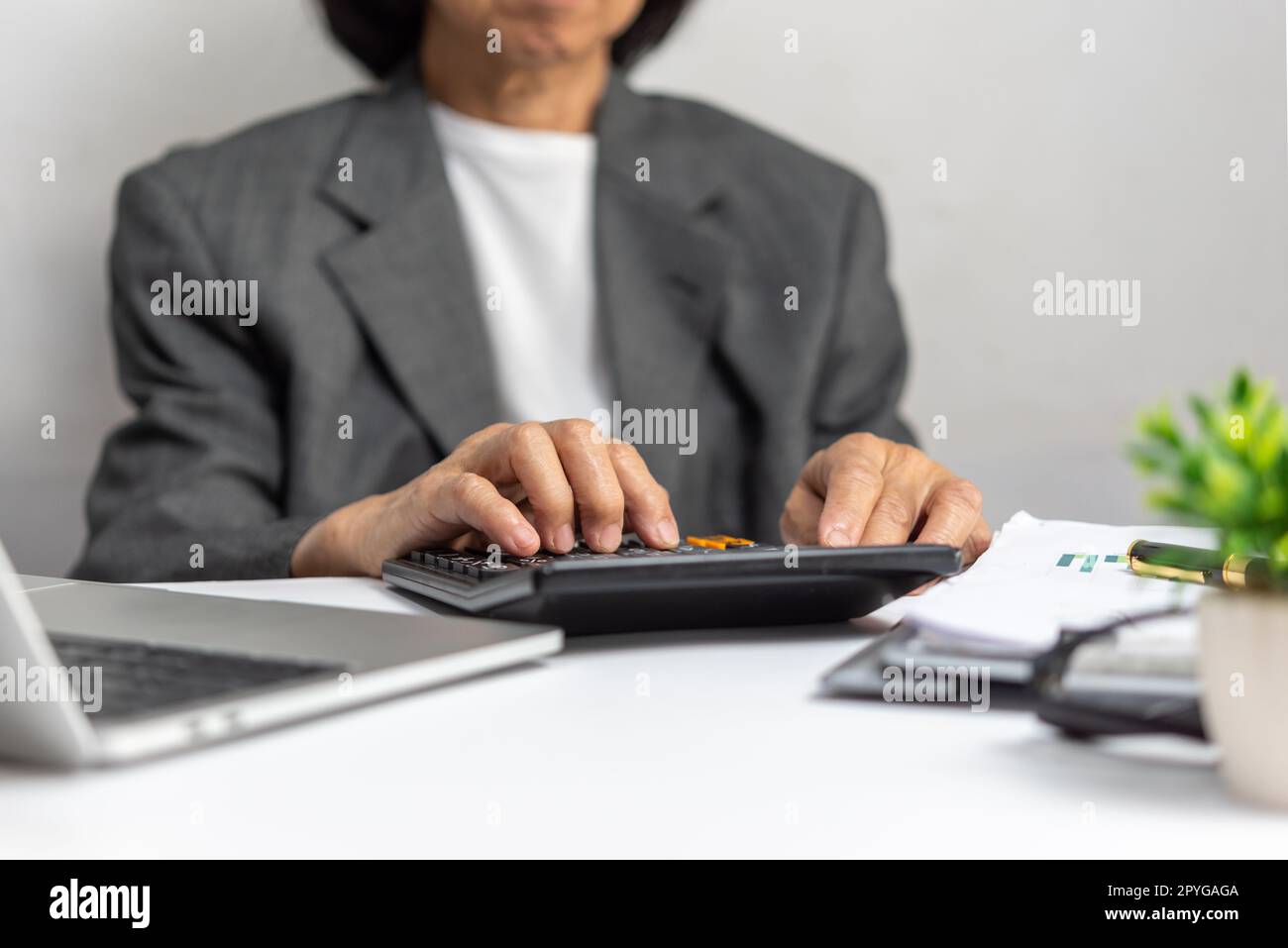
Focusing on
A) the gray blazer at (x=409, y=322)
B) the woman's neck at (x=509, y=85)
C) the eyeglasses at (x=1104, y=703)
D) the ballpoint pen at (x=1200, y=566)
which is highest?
the woman's neck at (x=509, y=85)

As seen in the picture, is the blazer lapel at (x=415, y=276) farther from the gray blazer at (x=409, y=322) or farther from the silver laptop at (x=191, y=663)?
the silver laptop at (x=191, y=663)

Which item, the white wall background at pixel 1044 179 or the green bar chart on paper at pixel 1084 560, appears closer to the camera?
the green bar chart on paper at pixel 1084 560

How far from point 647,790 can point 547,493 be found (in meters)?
0.35

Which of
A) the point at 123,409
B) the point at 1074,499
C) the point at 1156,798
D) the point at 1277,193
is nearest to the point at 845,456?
the point at 1156,798

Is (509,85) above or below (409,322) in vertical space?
above

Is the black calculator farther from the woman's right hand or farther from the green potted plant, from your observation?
the green potted plant

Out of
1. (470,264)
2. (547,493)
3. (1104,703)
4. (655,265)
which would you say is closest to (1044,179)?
(655,265)

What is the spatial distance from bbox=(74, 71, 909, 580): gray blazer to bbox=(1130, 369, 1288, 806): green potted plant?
2.92ft

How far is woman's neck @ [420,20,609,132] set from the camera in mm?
1461

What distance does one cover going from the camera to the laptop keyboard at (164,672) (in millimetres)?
383

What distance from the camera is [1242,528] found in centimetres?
31

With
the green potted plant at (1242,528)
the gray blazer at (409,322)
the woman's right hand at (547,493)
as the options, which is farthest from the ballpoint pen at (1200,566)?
the gray blazer at (409,322)

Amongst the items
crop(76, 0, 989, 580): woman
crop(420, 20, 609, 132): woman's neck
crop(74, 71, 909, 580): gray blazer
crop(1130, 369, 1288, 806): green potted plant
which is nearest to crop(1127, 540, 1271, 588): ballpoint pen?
crop(1130, 369, 1288, 806): green potted plant

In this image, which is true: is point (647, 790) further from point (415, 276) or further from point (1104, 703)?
point (415, 276)
